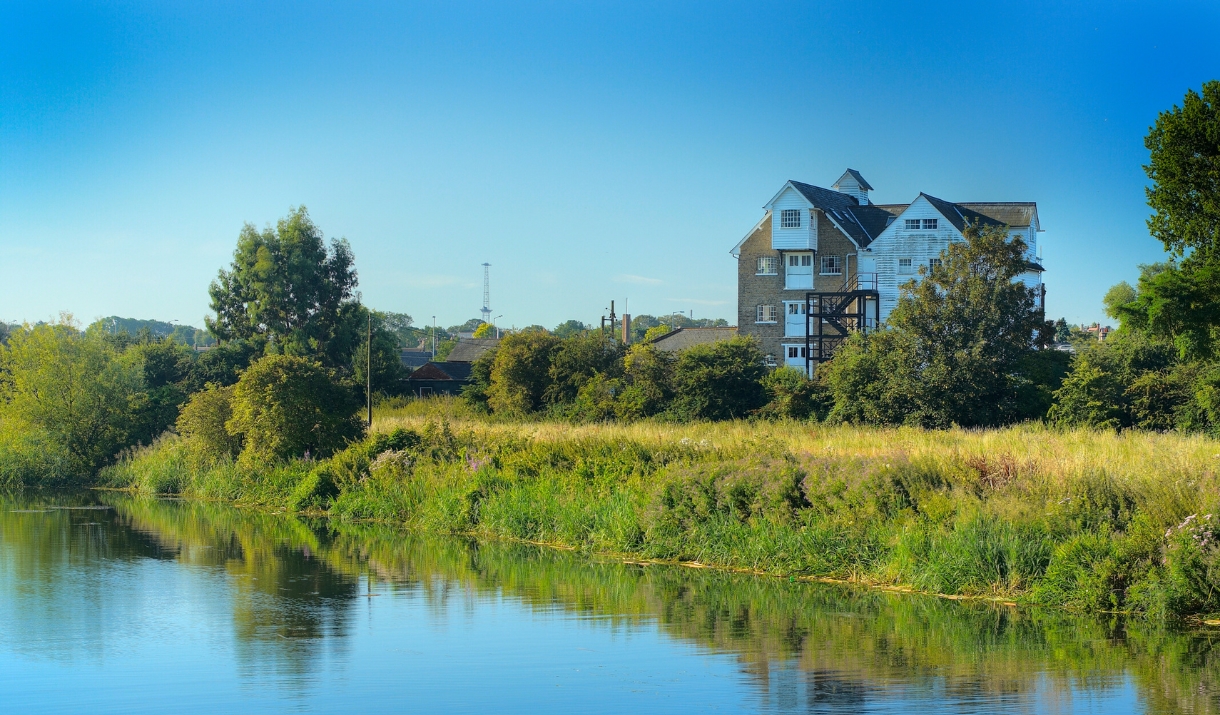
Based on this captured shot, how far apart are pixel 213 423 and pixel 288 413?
15.0ft

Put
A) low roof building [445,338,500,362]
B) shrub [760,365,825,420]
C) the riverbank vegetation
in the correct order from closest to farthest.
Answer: the riverbank vegetation → shrub [760,365,825,420] → low roof building [445,338,500,362]

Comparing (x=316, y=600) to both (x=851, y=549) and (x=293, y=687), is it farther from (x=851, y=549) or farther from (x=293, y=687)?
(x=851, y=549)

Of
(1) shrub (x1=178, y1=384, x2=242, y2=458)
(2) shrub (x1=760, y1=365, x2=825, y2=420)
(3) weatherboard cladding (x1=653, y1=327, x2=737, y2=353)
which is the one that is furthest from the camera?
(3) weatherboard cladding (x1=653, y1=327, x2=737, y2=353)

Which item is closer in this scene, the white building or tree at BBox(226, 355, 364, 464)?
tree at BBox(226, 355, 364, 464)

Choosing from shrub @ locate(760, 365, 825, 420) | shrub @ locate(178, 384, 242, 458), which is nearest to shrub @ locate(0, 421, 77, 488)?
shrub @ locate(178, 384, 242, 458)

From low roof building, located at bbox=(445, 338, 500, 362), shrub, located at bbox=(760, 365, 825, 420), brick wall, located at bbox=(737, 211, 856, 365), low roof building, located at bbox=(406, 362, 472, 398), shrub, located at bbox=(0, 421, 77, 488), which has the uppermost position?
brick wall, located at bbox=(737, 211, 856, 365)

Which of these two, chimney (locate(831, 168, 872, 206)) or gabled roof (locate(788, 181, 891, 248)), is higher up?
chimney (locate(831, 168, 872, 206))

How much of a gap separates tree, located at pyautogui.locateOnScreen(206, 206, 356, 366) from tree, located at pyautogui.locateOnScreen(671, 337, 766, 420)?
3385cm

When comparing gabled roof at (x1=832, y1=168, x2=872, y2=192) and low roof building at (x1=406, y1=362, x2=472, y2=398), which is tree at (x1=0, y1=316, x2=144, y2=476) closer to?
low roof building at (x1=406, y1=362, x2=472, y2=398)

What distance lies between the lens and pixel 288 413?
1390 inches

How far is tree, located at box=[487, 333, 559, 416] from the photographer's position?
53.5 metres

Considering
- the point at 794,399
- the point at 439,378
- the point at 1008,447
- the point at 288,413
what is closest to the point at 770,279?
the point at 794,399

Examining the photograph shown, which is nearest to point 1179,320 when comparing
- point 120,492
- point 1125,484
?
point 1125,484

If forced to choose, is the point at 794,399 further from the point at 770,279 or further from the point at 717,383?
the point at 770,279
